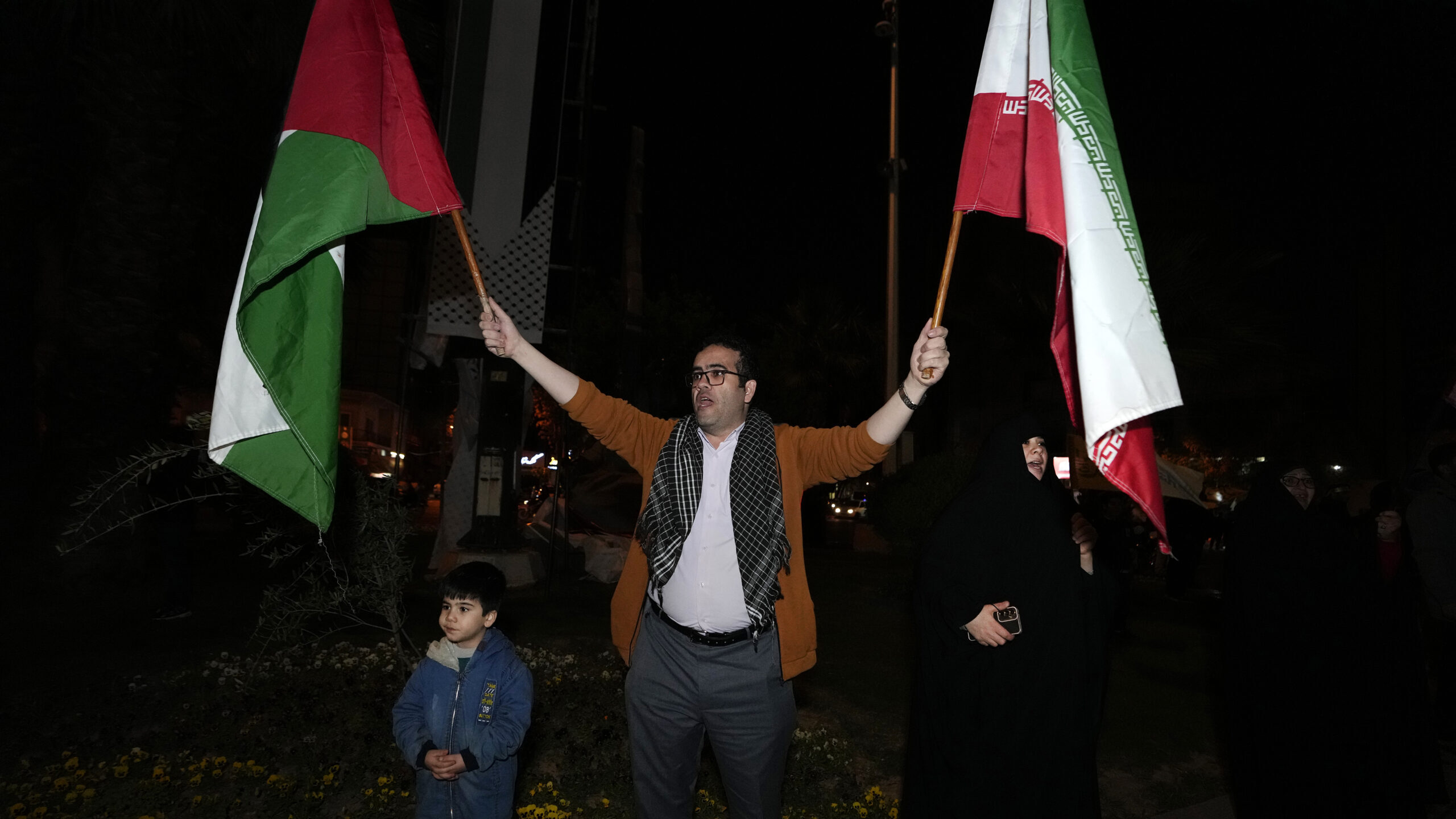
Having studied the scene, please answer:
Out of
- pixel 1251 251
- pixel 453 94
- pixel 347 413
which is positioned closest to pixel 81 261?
pixel 453 94

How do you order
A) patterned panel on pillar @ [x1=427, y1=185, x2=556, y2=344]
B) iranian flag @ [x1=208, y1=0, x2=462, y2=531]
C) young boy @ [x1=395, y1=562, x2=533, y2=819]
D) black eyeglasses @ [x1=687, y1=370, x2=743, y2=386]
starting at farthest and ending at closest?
patterned panel on pillar @ [x1=427, y1=185, x2=556, y2=344] < black eyeglasses @ [x1=687, y1=370, x2=743, y2=386] < young boy @ [x1=395, y1=562, x2=533, y2=819] < iranian flag @ [x1=208, y1=0, x2=462, y2=531]

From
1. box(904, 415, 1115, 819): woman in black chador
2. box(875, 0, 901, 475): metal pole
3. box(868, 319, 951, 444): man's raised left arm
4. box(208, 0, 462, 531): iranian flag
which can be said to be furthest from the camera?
box(875, 0, 901, 475): metal pole

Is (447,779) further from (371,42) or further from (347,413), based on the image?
(347,413)

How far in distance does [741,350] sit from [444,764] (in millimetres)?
1720

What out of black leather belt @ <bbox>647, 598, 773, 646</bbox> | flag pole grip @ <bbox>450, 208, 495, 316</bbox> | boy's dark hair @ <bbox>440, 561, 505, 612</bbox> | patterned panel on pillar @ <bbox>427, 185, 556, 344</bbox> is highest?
patterned panel on pillar @ <bbox>427, 185, 556, 344</bbox>

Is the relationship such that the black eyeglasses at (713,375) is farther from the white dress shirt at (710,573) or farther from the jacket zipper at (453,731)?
the jacket zipper at (453,731)

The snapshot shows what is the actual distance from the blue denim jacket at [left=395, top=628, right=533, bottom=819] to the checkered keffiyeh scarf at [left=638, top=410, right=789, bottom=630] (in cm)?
65

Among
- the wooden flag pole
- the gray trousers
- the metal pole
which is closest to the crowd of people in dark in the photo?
the gray trousers

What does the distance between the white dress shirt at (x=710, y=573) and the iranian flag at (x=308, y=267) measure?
119 cm

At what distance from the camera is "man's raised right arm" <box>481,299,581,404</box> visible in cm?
315

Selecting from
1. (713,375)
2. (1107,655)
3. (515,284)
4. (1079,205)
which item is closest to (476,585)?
(713,375)

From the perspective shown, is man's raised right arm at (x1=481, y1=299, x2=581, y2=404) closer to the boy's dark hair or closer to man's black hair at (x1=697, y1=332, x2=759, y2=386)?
man's black hair at (x1=697, y1=332, x2=759, y2=386)

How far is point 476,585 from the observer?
3238 mm

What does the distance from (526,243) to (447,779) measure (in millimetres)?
6727
